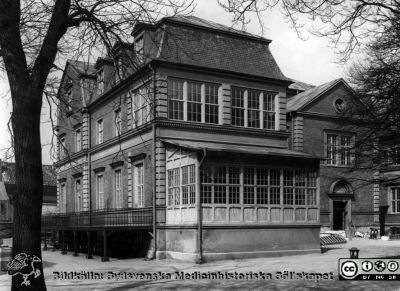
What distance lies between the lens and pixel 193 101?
24469mm

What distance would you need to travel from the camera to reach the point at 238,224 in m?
21.5

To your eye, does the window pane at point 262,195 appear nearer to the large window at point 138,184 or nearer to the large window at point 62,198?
the large window at point 138,184

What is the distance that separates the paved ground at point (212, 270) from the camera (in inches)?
536

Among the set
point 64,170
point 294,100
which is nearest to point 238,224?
point 294,100

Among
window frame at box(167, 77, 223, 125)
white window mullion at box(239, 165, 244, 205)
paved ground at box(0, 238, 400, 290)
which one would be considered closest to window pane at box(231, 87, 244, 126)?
window frame at box(167, 77, 223, 125)

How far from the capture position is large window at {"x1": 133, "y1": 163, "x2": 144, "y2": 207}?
83.4ft

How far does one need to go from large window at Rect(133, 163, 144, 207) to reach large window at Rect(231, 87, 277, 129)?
503 cm

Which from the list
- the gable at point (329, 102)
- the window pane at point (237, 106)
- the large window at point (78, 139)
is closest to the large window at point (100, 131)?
the large window at point (78, 139)

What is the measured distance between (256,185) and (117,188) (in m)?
9.30

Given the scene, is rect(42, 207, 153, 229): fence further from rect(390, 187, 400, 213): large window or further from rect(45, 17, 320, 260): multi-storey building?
rect(390, 187, 400, 213): large window

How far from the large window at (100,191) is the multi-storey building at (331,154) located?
12612 millimetres

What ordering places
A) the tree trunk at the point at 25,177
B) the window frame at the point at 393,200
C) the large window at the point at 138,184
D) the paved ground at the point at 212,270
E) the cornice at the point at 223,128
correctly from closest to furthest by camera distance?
1. the tree trunk at the point at 25,177
2. the paved ground at the point at 212,270
3. the cornice at the point at 223,128
4. the large window at the point at 138,184
5. the window frame at the point at 393,200

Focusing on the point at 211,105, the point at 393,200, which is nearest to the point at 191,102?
the point at 211,105

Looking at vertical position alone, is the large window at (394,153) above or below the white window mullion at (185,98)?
below
